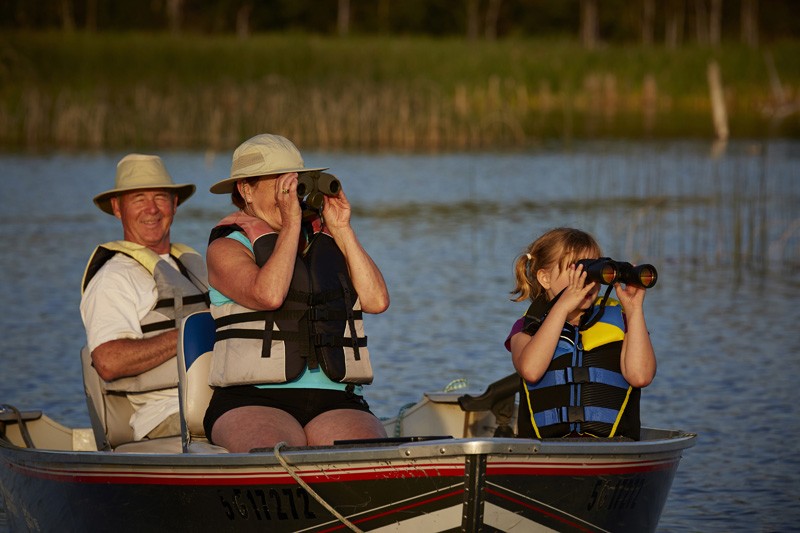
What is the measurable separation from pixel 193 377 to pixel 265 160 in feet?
2.56

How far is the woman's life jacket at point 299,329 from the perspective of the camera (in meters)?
4.89

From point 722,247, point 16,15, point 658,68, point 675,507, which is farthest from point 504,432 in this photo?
point 16,15

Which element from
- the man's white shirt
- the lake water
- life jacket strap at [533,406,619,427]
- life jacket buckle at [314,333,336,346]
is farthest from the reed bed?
life jacket buckle at [314,333,336,346]

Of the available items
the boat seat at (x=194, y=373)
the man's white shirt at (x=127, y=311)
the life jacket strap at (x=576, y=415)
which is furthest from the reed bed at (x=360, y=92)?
the life jacket strap at (x=576, y=415)

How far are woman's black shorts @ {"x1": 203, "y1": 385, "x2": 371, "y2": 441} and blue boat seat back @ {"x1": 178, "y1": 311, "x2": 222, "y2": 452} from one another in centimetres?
18

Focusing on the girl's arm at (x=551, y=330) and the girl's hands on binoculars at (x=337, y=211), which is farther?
the girl's hands on binoculars at (x=337, y=211)

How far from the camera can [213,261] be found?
5051 millimetres

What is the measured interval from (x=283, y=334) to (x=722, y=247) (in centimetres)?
1033

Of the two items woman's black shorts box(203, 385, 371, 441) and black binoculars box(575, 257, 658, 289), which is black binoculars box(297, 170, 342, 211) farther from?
black binoculars box(575, 257, 658, 289)

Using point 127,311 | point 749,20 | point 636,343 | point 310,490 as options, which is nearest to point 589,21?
point 749,20

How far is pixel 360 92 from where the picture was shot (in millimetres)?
26094

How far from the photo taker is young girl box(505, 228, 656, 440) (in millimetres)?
4770

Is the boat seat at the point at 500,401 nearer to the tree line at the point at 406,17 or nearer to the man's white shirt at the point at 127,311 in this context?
the man's white shirt at the point at 127,311

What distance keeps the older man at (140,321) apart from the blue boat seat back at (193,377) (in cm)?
45
